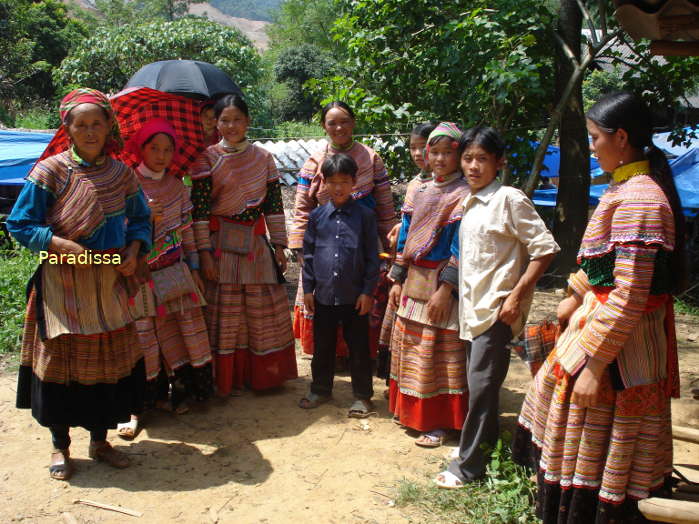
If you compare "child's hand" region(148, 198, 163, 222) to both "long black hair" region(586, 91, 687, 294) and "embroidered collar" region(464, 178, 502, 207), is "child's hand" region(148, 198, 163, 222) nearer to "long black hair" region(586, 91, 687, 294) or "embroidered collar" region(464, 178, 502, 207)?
"embroidered collar" region(464, 178, 502, 207)

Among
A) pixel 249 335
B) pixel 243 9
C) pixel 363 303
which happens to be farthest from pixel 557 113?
pixel 243 9

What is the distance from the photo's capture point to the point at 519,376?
186 inches

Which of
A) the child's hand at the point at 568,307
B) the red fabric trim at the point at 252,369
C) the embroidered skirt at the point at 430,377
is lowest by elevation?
the red fabric trim at the point at 252,369

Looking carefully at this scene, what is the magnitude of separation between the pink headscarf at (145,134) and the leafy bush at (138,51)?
1315cm

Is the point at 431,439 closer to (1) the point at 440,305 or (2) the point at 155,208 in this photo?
(1) the point at 440,305

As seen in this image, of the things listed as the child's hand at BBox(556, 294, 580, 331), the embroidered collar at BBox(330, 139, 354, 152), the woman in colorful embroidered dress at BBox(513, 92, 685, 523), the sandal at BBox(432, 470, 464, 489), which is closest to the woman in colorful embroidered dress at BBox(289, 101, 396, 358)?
the embroidered collar at BBox(330, 139, 354, 152)

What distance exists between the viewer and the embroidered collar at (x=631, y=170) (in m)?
2.22

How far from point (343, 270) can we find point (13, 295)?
410 cm

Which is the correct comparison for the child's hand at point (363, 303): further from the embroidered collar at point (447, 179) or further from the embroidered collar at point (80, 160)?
the embroidered collar at point (80, 160)

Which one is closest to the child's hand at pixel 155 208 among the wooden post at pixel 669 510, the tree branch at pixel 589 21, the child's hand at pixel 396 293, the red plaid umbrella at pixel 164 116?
the red plaid umbrella at pixel 164 116

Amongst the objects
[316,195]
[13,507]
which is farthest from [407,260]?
[13,507]

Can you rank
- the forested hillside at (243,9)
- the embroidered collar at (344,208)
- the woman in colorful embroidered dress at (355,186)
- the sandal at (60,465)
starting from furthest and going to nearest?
the forested hillside at (243,9), the woman in colorful embroidered dress at (355,186), the embroidered collar at (344,208), the sandal at (60,465)

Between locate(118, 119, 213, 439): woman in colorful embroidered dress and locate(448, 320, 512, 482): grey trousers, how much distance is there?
1.78 meters

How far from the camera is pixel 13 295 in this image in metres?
6.17
